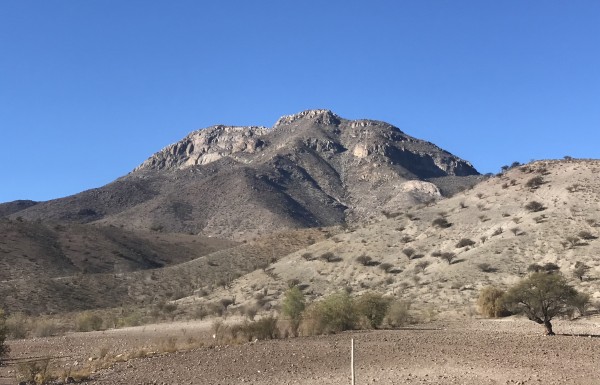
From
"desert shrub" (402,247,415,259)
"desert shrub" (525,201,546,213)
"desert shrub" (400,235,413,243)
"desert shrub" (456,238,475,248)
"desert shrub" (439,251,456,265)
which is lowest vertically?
"desert shrub" (439,251,456,265)

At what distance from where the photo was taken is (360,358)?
19.2 metres

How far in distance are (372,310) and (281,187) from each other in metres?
106

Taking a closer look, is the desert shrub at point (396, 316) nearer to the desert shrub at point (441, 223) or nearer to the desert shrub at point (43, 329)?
the desert shrub at point (43, 329)

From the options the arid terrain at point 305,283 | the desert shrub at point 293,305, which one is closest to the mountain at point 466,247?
the arid terrain at point 305,283

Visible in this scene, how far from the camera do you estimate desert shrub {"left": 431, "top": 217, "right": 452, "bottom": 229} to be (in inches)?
2222

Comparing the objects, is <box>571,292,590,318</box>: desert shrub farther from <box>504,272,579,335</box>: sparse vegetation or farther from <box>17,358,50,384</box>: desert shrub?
<box>17,358,50,384</box>: desert shrub

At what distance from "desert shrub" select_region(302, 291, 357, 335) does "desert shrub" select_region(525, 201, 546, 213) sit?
29198 mm

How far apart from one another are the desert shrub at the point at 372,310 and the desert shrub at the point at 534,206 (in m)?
27.8

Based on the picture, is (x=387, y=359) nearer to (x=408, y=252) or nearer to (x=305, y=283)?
(x=305, y=283)

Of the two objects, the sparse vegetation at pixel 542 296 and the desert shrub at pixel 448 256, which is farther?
the desert shrub at pixel 448 256

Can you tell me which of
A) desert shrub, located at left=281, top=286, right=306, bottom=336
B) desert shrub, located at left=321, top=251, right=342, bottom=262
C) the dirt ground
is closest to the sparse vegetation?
the dirt ground

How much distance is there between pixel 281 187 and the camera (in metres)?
134

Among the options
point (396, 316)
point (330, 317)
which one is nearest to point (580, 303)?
point (396, 316)

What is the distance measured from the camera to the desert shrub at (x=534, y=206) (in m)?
51.8
